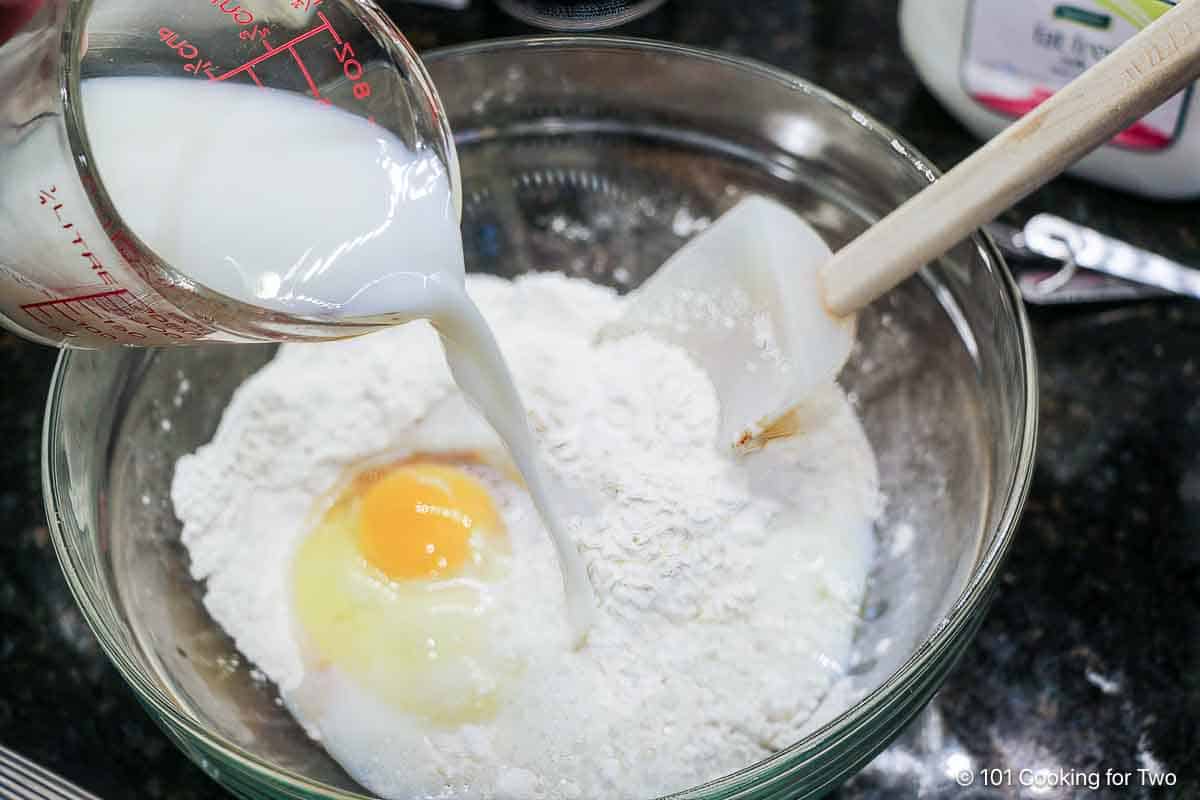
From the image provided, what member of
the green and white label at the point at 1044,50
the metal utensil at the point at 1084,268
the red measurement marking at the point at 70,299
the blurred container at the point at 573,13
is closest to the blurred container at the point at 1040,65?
the green and white label at the point at 1044,50

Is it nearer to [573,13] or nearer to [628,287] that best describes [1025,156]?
[628,287]

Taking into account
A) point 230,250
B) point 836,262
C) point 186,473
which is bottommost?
point 186,473

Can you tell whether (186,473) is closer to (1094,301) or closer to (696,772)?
(696,772)

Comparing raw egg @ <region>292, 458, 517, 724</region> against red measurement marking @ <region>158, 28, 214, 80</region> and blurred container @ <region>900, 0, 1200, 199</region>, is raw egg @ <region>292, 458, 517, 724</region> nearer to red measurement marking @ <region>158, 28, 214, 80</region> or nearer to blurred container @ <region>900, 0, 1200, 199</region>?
red measurement marking @ <region>158, 28, 214, 80</region>

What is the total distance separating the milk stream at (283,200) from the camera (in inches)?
36.4

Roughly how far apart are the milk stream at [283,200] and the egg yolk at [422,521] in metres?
0.24

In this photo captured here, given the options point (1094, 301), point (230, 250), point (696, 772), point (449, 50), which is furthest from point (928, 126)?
point (230, 250)

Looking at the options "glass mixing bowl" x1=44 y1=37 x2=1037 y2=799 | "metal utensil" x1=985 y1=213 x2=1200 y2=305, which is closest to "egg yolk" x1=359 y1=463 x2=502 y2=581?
"glass mixing bowl" x1=44 y1=37 x2=1037 y2=799

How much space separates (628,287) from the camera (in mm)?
1639

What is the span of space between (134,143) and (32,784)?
0.64 metres

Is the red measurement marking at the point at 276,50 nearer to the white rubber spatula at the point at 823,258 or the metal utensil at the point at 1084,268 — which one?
the white rubber spatula at the point at 823,258

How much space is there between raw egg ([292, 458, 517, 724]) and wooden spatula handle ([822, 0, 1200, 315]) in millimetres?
457

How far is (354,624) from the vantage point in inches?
49.4

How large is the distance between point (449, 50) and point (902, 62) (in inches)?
28.9
